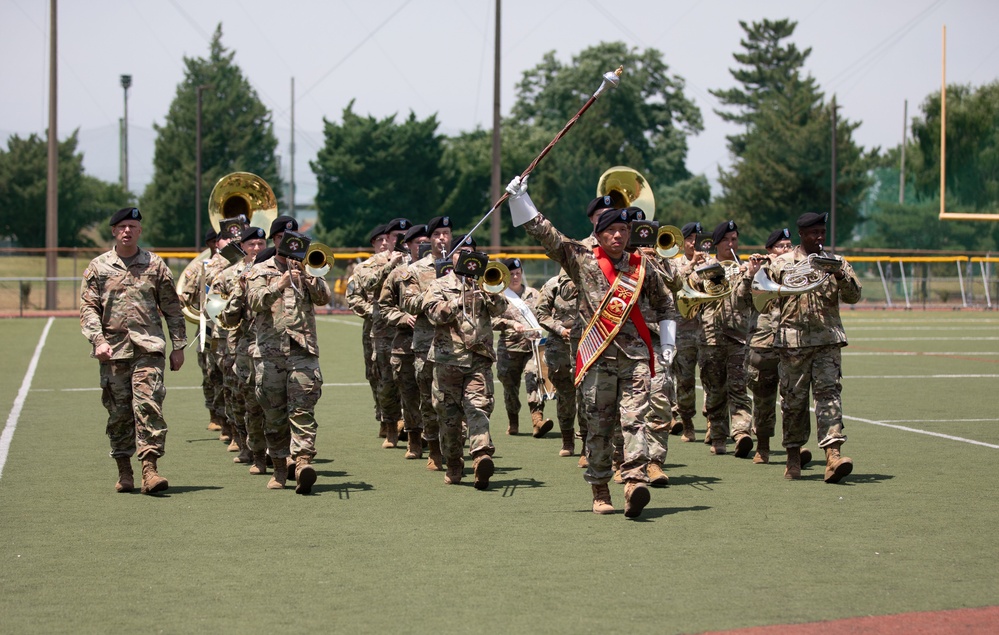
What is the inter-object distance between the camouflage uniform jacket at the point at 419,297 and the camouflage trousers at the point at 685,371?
2.72 m

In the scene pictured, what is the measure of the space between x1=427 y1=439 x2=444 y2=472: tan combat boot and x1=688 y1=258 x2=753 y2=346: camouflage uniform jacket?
288 cm

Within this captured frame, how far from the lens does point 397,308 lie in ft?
39.1

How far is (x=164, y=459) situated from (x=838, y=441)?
606 centimetres

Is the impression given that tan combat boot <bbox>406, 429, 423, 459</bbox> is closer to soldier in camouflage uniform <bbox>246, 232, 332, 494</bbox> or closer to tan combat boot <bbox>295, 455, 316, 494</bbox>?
soldier in camouflage uniform <bbox>246, 232, 332, 494</bbox>

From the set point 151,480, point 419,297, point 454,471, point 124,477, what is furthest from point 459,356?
point 124,477

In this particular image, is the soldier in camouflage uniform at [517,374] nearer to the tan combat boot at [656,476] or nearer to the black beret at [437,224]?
the black beret at [437,224]

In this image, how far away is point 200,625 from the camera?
620cm

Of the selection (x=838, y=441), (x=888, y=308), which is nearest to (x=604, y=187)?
(x=838, y=441)

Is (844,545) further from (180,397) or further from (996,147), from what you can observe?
(996,147)

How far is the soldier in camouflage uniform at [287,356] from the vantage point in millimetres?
10023

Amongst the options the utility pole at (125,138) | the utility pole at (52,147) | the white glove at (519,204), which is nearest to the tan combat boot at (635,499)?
the white glove at (519,204)

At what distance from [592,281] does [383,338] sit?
4.08 metres

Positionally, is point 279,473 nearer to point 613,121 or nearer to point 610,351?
point 610,351

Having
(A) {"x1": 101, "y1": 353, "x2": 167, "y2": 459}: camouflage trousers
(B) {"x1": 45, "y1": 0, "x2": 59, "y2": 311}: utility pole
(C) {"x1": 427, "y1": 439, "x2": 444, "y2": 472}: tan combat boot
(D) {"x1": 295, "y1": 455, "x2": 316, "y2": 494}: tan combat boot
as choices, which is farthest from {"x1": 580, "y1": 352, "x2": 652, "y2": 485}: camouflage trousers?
(B) {"x1": 45, "y1": 0, "x2": 59, "y2": 311}: utility pole
